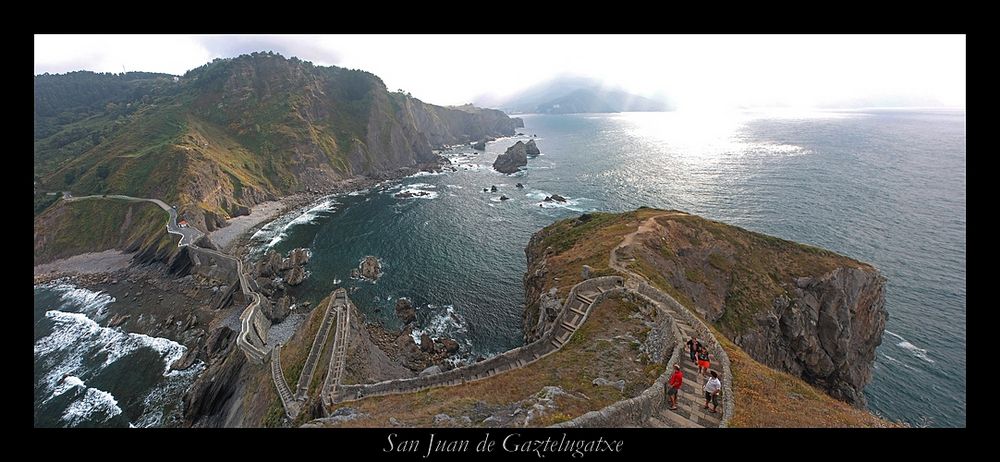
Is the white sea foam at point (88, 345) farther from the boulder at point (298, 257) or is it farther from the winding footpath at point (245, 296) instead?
the boulder at point (298, 257)

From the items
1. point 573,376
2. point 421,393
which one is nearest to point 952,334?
point 573,376

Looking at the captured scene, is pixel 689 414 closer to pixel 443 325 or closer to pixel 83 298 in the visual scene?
pixel 443 325

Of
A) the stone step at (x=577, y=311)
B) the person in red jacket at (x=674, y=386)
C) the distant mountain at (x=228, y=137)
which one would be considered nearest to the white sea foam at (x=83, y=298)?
the distant mountain at (x=228, y=137)

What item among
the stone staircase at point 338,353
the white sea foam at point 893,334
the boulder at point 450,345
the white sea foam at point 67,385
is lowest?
the white sea foam at point 67,385

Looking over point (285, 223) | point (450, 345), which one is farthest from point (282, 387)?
point (285, 223)

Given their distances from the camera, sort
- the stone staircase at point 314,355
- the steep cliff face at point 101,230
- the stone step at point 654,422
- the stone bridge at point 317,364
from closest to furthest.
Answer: the stone step at point 654,422 < the stone bridge at point 317,364 < the stone staircase at point 314,355 < the steep cliff face at point 101,230

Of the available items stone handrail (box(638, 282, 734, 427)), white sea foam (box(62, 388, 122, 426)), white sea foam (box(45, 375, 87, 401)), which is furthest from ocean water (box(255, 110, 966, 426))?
white sea foam (box(45, 375, 87, 401))

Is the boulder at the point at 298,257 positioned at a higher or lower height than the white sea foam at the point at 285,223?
lower
